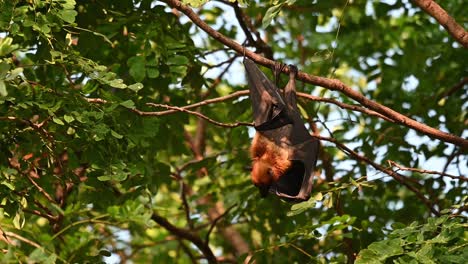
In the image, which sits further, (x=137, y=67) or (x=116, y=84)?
(x=137, y=67)

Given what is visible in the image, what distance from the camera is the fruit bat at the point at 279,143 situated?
25.2 ft

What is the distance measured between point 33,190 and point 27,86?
3.38 feet

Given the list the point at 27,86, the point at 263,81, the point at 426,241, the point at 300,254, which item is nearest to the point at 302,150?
the point at 263,81

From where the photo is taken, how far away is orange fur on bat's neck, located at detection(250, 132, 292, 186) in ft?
26.3

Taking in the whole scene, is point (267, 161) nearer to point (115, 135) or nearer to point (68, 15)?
point (115, 135)

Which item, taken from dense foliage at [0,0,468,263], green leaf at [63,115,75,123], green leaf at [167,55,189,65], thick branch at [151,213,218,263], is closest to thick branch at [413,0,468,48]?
dense foliage at [0,0,468,263]

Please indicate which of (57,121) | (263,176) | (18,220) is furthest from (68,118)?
(263,176)

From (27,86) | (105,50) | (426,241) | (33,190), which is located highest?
(105,50)

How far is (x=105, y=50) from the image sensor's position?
8.04 metres

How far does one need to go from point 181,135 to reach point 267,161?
114 cm

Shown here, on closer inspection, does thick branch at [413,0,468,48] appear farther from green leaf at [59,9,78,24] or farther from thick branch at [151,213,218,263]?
thick branch at [151,213,218,263]

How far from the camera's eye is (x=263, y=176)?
26.4 feet

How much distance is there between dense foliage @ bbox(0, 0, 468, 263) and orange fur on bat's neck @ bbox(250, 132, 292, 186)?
457 mm

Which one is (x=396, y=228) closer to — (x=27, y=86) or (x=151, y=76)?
(x=151, y=76)
